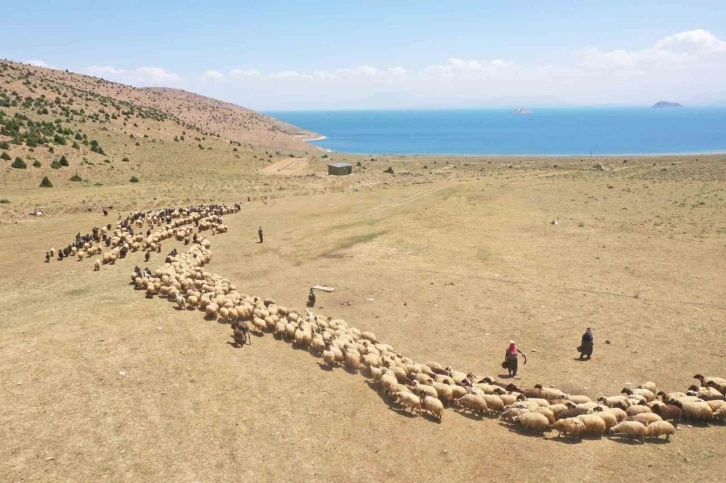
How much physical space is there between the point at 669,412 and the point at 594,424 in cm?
221

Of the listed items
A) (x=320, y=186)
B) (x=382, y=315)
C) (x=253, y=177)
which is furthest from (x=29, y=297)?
(x=253, y=177)

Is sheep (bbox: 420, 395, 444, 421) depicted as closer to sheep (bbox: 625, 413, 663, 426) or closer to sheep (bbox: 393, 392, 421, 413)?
sheep (bbox: 393, 392, 421, 413)

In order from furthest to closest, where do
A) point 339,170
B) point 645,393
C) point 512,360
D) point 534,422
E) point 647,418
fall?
point 339,170
point 512,360
point 645,393
point 534,422
point 647,418

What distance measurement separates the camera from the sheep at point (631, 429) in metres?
12.4

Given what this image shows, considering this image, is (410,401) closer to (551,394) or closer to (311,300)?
(551,394)

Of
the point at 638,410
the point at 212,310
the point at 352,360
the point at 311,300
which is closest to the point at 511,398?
the point at 638,410

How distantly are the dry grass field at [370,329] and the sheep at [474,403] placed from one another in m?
0.34

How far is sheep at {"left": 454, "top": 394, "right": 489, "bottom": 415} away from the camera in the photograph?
13953 millimetres

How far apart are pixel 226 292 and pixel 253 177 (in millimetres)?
45285

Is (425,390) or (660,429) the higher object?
(425,390)

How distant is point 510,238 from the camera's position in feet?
108

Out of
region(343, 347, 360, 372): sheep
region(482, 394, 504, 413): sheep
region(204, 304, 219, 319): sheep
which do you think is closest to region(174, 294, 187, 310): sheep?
region(204, 304, 219, 319): sheep

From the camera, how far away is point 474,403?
45.9 ft

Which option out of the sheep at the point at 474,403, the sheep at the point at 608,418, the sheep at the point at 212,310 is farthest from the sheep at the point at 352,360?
the sheep at the point at 608,418
